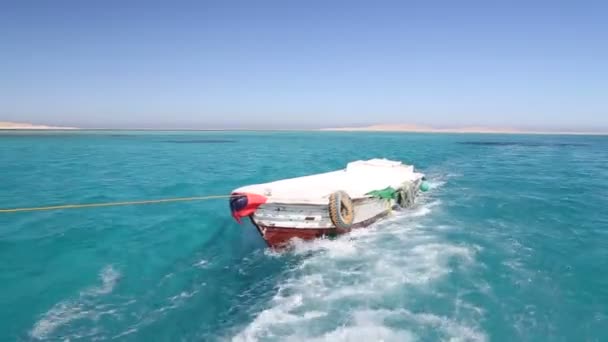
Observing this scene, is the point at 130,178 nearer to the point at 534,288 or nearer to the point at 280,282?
the point at 280,282

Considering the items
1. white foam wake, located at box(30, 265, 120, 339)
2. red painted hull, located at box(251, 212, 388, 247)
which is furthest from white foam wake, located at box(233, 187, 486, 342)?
white foam wake, located at box(30, 265, 120, 339)

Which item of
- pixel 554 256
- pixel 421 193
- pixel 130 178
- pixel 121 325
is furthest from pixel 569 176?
pixel 130 178

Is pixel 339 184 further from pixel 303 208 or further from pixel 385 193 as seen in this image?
pixel 303 208

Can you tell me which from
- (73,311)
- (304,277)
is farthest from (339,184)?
(73,311)

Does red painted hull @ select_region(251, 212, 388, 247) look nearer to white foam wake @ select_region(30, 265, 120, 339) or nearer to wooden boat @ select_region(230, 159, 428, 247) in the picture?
wooden boat @ select_region(230, 159, 428, 247)

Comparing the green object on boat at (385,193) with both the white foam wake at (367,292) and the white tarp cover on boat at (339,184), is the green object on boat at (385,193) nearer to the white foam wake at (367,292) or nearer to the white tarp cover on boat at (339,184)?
the white tarp cover on boat at (339,184)

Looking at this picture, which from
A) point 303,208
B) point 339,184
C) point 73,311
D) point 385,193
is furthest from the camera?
point 385,193
